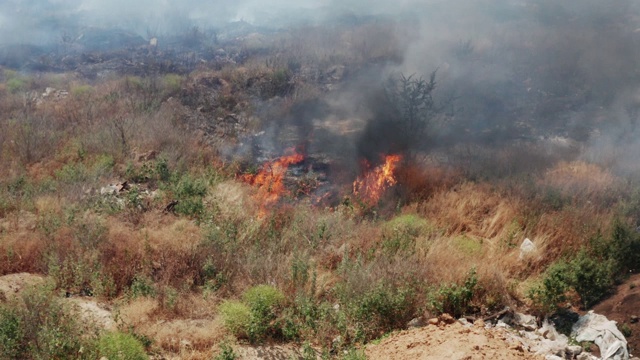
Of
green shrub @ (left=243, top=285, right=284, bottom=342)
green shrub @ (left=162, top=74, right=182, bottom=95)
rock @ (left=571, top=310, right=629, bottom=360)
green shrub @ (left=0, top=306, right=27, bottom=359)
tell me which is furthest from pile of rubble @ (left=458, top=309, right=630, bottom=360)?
green shrub @ (left=162, top=74, right=182, bottom=95)

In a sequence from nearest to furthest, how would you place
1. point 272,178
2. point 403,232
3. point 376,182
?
point 403,232, point 376,182, point 272,178

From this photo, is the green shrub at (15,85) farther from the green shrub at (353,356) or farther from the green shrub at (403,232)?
the green shrub at (353,356)

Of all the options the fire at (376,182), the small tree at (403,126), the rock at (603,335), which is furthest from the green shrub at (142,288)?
the small tree at (403,126)

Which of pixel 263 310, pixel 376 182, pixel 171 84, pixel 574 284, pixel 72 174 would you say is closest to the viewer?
pixel 263 310

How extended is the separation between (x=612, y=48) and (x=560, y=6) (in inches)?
183

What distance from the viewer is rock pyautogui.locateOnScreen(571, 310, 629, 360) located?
14.3ft

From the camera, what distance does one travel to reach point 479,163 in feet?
32.7

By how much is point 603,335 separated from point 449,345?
1.93 metres

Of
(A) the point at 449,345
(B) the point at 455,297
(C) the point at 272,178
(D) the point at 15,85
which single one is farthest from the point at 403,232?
(D) the point at 15,85

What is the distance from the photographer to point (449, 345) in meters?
4.07

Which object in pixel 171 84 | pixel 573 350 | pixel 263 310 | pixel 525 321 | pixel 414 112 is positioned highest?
pixel 171 84

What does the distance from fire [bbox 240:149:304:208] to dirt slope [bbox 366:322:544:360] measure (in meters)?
4.20

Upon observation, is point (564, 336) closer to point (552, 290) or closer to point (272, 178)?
point (552, 290)

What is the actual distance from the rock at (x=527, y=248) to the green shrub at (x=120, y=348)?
5.41 m
